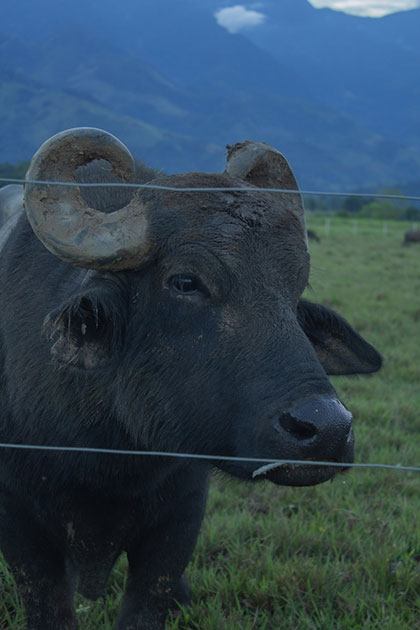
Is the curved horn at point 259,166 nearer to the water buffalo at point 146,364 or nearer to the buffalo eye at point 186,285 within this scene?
the water buffalo at point 146,364

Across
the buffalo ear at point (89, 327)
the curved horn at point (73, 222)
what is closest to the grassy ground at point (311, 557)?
the buffalo ear at point (89, 327)

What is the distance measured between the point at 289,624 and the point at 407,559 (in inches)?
29.4

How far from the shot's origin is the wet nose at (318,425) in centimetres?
220

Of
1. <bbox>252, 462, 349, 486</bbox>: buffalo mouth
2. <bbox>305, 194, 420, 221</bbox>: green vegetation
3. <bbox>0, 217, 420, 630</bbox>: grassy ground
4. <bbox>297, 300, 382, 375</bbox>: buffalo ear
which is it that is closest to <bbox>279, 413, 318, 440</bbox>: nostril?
<bbox>252, 462, 349, 486</bbox>: buffalo mouth

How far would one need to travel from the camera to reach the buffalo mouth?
233cm

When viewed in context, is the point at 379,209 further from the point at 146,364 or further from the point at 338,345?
the point at 146,364

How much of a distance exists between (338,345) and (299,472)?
0.93 meters

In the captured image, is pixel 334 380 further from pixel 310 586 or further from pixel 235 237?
pixel 235 237

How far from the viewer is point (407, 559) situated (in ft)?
12.5

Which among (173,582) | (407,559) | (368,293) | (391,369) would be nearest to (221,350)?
(173,582)

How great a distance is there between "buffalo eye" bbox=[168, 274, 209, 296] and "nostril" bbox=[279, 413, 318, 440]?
509 millimetres

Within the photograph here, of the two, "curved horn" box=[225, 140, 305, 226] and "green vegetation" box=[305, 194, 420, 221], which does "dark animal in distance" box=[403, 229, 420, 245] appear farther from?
"curved horn" box=[225, 140, 305, 226]

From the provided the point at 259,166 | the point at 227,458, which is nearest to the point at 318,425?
the point at 227,458

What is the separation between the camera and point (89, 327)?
2.68m
